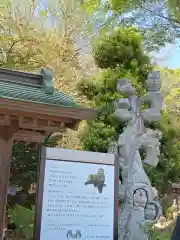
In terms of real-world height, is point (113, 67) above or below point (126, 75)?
above

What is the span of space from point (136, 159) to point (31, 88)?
2.70 metres

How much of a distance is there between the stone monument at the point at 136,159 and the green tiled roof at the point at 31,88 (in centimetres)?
206

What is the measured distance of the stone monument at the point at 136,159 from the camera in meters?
7.15

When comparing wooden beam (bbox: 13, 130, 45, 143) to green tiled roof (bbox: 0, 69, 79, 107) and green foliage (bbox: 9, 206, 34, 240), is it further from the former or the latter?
green foliage (bbox: 9, 206, 34, 240)

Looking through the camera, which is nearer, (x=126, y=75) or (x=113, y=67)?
(x=126, y=75)

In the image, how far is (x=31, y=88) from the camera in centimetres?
615

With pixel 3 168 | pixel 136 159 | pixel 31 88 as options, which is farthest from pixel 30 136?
pixel 136 159

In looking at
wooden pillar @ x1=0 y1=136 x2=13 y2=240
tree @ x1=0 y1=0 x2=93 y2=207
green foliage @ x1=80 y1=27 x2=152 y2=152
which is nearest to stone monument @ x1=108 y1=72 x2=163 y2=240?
wooden pillar @ x1=0 y1=136 x2=13 y2=240

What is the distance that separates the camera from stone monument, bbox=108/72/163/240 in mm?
7148

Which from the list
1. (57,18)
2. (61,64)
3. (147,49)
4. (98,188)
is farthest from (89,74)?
(98,188)

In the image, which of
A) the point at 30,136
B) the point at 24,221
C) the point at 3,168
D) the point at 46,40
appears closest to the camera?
the point at 3,168

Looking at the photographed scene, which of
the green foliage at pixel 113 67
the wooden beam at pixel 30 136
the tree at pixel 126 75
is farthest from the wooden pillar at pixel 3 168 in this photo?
the tree at pixel 126 75

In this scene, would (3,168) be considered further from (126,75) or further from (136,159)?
(126,75)

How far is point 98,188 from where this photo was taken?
5.01 meters
